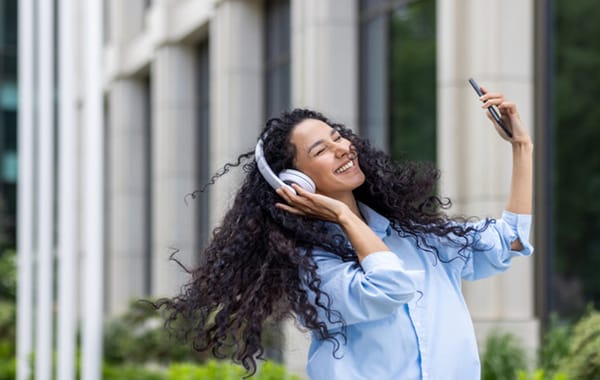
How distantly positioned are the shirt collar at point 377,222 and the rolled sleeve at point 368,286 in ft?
0.62

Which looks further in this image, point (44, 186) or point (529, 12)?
point (44, 186)

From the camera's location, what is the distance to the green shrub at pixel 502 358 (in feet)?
34.9

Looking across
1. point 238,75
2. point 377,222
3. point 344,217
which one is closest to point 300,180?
point 344,217

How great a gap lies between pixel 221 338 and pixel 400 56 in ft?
37.7

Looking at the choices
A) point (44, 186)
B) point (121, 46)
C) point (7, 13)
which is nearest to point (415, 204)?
point (44, 186)

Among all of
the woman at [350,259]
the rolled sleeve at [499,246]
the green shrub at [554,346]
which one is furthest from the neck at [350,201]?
the green shrub at [554,346]

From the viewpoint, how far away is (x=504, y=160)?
12117 millimetres

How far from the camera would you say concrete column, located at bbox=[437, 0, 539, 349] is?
39.8 feet

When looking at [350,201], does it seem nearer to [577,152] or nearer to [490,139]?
[490,139]

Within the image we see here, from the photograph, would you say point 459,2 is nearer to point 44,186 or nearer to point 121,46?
point 44,186

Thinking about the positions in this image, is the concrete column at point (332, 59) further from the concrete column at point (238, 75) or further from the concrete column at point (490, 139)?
the concrete column at point (238, 75)

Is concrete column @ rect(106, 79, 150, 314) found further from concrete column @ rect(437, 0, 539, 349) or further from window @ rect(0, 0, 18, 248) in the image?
concrete column @ rect(437, 0, 539, 349)

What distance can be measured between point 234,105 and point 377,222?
1614 centimetres

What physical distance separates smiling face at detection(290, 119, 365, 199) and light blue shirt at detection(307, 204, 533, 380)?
0.21 metres
